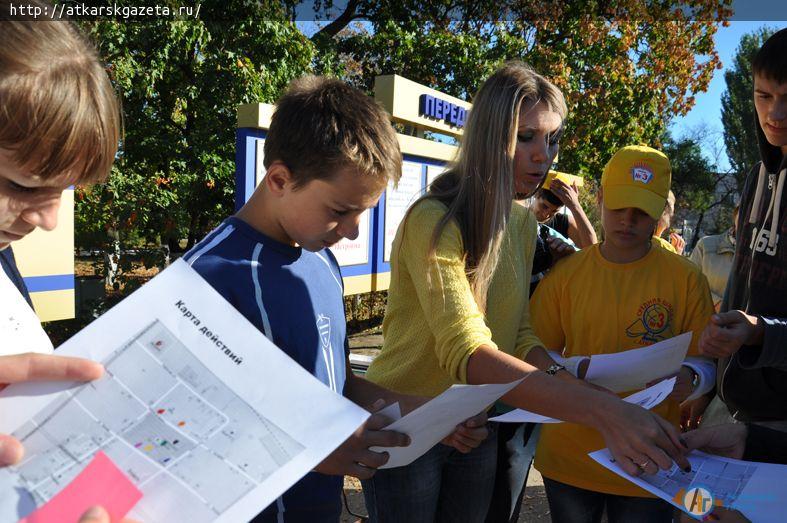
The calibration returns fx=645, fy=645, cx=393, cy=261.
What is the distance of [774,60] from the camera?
5.99 ft

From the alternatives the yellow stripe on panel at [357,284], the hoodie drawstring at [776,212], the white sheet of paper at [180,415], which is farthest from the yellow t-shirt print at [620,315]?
the yellow stripe on panel at [357,284]

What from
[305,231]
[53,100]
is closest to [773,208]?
[305,231]

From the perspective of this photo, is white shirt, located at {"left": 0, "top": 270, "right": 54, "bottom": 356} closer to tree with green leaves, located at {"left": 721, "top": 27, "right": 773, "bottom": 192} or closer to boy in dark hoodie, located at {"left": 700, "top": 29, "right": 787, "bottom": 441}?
boy in dark hoodie, located at {"left": 700, "top": 29, "right": 787, "bottom": 441}

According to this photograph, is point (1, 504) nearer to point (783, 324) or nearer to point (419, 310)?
point (419, 310)

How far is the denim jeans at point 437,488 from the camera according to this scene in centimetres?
188

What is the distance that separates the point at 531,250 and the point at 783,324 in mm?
775

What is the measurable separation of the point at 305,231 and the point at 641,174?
1317 millimetres

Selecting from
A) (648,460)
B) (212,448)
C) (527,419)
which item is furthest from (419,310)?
(212,448)

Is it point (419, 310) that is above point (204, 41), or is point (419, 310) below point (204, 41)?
below

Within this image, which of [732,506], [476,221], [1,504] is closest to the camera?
[1,504]

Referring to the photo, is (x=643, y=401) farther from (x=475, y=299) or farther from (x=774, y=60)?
(x=774, y=60)

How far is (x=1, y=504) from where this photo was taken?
0.78m

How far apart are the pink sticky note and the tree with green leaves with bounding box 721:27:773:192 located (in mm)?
38115

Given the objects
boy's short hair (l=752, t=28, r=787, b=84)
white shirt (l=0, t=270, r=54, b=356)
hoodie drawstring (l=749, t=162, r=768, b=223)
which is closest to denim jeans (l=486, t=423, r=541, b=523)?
hoodie drawstring (l=749, t=162, r=768, b=223)
